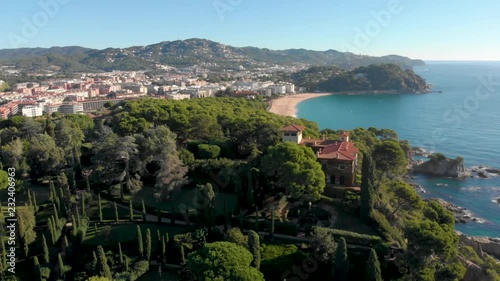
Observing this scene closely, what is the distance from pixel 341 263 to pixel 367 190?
646cm

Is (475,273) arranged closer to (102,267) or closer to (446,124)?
(102,267)

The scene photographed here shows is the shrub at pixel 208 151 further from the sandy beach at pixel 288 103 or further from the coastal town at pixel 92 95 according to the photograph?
the coastal town at pixel 92 95

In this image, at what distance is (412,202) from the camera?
2641 centimetres

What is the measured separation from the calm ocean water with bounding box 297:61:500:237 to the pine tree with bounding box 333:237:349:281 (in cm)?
2224

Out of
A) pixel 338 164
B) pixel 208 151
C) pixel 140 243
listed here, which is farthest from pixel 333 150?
pixel 140 243

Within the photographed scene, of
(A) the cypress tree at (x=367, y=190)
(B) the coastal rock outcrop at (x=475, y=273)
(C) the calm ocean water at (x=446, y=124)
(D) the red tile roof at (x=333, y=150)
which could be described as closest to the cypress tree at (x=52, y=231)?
(D) the red tile roof at (x=333, y=150)

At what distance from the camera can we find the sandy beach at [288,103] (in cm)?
9844

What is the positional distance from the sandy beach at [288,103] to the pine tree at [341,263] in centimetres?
7514

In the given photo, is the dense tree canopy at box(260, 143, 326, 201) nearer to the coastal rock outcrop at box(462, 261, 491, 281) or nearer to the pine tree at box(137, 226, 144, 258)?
the pine tree at box(137, 226, 144, 258)

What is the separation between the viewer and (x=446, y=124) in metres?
81.2

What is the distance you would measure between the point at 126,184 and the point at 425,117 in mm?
79783

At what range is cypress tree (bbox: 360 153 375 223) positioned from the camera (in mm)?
24906

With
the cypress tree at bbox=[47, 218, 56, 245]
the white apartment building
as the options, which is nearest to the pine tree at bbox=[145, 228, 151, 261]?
the cypress tree at bbox=[47, 218, 56, 245]

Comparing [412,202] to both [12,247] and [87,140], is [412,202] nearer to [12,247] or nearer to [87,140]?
[12,247]
